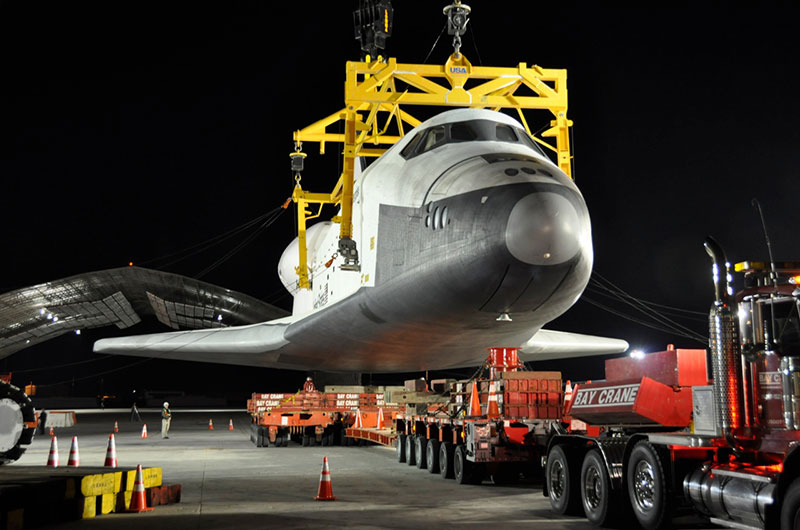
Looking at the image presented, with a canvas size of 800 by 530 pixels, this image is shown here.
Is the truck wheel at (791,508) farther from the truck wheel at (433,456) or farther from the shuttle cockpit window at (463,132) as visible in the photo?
the truck wheel at (433,456)

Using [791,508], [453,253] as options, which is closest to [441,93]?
[453,253]

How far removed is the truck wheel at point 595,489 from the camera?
6.61 m

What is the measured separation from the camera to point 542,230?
23.5ft

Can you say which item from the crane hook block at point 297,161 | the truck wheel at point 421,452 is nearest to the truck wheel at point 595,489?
the truck wheel at point 421,452

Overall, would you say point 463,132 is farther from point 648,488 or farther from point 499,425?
point 648,488

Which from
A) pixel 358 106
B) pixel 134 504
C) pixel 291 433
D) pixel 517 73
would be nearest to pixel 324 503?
pixel 134 504

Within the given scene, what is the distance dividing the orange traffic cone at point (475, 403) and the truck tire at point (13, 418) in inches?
231

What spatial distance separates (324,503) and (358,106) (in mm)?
6445

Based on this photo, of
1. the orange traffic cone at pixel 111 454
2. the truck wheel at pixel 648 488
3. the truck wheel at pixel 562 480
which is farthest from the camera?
the orange traffic cone at pixel 111 454

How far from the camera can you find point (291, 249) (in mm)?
19344

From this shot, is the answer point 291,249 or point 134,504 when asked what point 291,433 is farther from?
point 134,504

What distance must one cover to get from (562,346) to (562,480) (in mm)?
7925

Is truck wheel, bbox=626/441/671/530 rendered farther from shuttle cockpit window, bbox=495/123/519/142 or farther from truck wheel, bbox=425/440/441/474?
truck wheel, bbox=425/440/441/474

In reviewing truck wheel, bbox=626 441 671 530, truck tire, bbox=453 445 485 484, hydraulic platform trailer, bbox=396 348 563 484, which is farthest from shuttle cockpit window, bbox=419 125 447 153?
truck wheel, bbox=626 441 671 530
